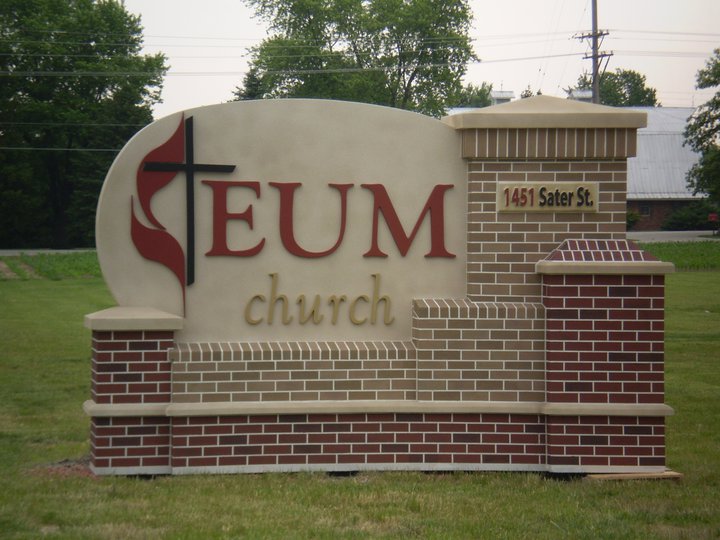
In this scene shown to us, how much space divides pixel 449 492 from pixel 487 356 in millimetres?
1263

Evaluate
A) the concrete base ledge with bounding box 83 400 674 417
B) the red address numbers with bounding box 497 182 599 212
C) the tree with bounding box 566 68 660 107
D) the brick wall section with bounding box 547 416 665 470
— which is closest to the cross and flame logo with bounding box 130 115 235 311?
the concrete base ledge with bounding box 83 400 674 417

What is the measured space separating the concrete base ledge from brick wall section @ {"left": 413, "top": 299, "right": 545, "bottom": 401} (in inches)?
3.7

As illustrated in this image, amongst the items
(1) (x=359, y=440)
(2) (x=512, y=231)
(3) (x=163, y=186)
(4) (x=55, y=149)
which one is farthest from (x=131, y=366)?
(4) (x=55, y=149)

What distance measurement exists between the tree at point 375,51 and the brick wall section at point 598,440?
51621mm

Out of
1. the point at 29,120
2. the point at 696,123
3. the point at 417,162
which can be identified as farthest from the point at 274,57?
the point at 417,162

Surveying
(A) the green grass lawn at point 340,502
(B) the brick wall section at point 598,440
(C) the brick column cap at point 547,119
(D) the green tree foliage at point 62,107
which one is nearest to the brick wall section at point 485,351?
(B) the brick wall section at point 598,440

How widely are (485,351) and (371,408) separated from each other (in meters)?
1.00

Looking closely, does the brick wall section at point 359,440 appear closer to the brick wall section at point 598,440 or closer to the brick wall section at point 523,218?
the brick wall section at point 598,440

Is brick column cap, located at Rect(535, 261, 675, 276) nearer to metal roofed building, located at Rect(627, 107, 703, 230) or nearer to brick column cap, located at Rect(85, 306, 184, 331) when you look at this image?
brick column cap, located at Rect(85, 306, 184, 331)

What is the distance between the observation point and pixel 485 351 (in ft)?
26.8

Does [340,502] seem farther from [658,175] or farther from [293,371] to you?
[658,175]

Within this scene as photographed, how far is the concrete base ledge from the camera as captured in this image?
788 centimetres

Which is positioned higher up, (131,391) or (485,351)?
(485,351)

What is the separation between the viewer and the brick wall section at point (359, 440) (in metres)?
7.96
